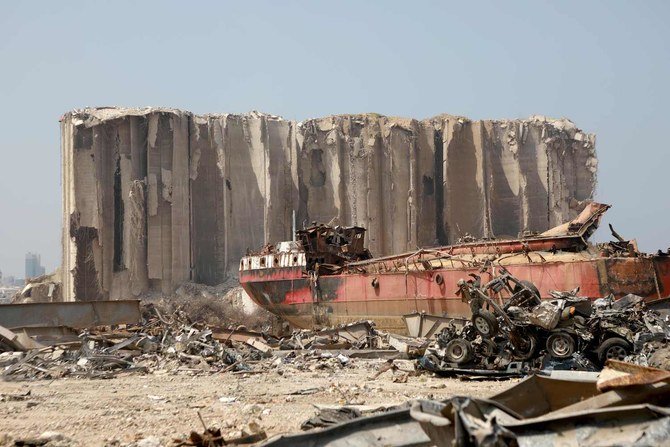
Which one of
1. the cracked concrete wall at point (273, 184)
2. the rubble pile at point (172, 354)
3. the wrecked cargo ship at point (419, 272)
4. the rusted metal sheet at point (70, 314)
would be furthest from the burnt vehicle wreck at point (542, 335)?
the cracked concrete wall at point (273, 184)

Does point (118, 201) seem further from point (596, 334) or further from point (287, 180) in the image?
point (596, 334)

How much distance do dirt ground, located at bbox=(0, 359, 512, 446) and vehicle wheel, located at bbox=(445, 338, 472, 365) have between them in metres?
0.41

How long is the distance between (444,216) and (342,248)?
1949cm

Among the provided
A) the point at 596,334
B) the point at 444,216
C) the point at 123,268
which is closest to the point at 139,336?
the point at 596,334

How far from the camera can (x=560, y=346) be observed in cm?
1272

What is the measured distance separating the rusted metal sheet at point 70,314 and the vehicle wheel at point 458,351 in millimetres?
10984

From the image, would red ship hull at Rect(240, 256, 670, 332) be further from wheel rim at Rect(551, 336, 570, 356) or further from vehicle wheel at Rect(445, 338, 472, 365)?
wheel rim at Rect(551, 336, 570, 356)

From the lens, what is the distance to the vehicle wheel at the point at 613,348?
12.4 meters

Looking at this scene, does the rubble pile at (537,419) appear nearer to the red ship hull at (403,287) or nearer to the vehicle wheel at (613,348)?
the vehicle wheel at (613,348)

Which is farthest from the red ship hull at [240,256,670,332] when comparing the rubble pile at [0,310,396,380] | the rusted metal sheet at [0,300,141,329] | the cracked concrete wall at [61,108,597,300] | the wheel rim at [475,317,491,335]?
the cracked concrete wall at [61,108,597,300]

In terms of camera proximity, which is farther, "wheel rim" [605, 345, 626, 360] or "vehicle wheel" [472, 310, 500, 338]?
"vehicle wheel" [472, 310, 500, 338]

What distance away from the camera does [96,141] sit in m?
47.7

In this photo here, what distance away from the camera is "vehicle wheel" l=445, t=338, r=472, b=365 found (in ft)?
43.7

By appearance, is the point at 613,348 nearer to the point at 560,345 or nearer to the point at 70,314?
the point at 560,345
